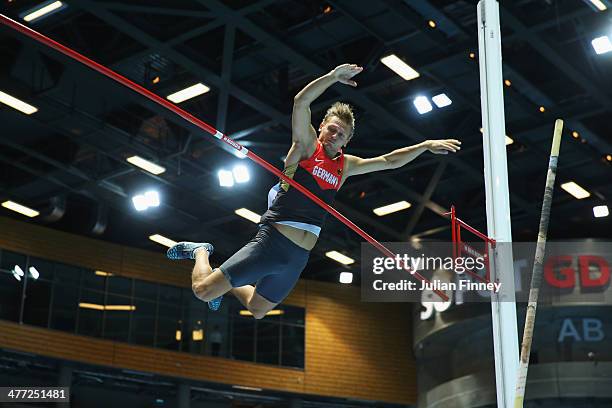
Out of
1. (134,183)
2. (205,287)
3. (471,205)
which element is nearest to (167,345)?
(134,183)

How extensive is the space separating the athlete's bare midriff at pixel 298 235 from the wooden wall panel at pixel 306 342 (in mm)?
17123

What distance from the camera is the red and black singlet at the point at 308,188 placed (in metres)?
8.06

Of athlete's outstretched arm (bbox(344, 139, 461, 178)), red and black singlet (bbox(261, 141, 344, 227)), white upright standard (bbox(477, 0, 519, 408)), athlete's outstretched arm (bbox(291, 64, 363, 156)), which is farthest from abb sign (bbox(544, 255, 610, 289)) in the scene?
athlete's outstretched arm (bbox(291, 64, 363, 156))

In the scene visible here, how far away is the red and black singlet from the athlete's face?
0.07 meters

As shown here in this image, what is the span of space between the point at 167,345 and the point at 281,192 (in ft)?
62.9

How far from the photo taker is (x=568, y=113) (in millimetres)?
18969

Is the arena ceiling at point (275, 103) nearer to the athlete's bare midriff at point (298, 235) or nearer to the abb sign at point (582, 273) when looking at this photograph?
the abb sign at point (582, 273)

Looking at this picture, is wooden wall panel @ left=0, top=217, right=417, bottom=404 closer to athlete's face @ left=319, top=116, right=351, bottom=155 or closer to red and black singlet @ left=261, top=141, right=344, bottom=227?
red and black singlet @ left=261, top=141, right=344, bottom=227

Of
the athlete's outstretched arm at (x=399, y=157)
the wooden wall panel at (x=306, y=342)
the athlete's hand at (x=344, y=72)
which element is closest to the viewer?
the athlete's hand at (x=344, y=72)

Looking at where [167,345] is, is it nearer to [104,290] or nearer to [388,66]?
[104,290]

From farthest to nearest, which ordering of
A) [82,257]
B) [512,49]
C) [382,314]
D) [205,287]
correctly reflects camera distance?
[382,314] → [82,257] → [512,49] → [205,287]

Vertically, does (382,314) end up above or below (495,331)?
above

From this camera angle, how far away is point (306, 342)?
28219 millimetres

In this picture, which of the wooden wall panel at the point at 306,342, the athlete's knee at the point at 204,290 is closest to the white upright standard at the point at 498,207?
the athlete's knee at the point at 204,290
